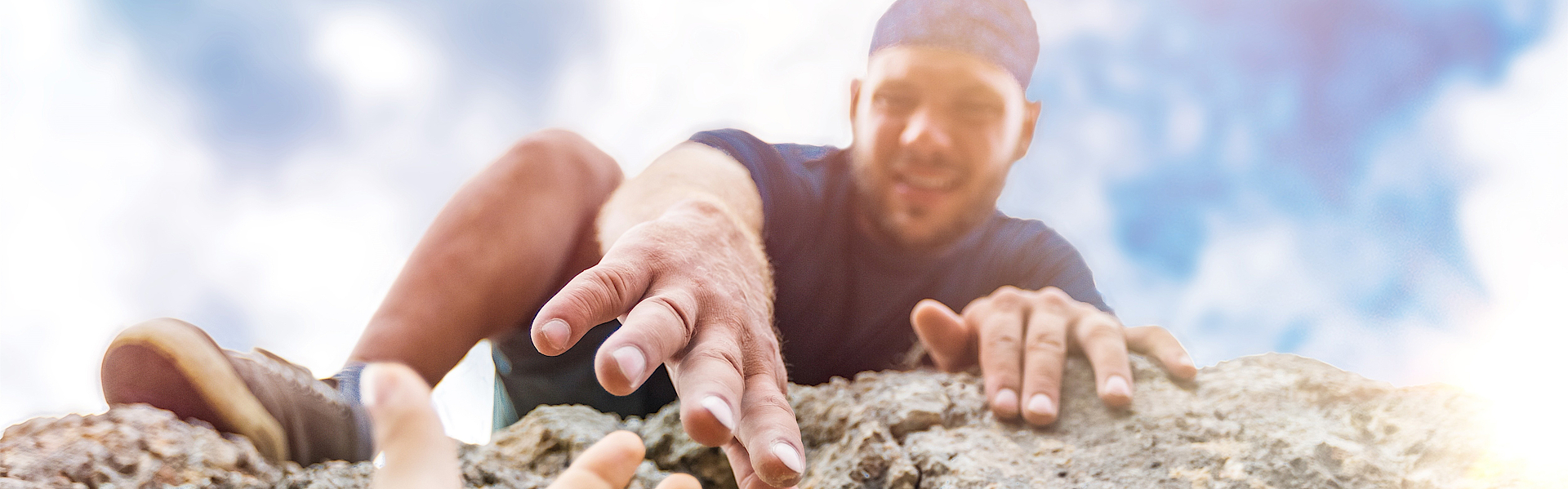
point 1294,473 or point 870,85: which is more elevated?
point 870,85

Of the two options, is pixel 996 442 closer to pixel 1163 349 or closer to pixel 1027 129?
pixel 1163 349

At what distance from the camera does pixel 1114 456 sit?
17.6 inches

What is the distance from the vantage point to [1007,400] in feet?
1.66

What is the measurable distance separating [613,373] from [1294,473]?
0.39 meters

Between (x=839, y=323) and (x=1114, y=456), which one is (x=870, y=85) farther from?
(x=1114, y=456)

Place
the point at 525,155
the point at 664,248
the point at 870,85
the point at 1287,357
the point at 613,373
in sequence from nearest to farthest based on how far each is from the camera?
the point at 613,373 → the point at 664,248 → the point at 1287,357 → the point at 525,155 → the point at 870,85

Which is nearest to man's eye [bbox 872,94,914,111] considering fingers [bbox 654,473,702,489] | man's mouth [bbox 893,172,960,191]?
man's mouth [bbox 893,172,960,191]

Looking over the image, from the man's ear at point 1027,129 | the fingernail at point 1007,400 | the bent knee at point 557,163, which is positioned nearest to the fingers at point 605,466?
the fingernail at point 1007,400

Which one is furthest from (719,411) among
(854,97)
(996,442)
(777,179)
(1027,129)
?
(1027,129)

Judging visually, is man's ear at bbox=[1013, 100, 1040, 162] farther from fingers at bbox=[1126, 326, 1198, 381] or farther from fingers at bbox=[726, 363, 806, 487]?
fingers at bbox=[726, 363, 806, 487]

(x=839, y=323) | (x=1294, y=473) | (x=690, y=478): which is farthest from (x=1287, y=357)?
(x=839, y=323)

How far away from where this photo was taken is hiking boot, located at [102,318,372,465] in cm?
37

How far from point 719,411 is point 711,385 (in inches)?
0.7

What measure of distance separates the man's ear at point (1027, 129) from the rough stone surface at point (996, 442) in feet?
2.79
